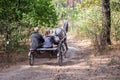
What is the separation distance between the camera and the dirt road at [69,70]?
11.4 m

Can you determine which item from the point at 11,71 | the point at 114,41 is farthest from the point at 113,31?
the point at 11,71

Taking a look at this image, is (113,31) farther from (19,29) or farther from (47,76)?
(47,76)

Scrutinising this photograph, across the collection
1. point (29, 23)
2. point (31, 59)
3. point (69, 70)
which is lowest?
point (69, 70)

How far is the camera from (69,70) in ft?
41.2

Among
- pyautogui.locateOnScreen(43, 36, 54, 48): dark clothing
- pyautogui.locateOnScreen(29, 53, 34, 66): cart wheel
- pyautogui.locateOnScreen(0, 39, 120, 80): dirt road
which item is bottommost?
pyautogui.locateOnScreen(0, 39, 120, 80): dirt road

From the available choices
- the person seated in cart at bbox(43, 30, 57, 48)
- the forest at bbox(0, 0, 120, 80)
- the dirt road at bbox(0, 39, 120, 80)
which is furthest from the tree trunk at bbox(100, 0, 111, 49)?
the person seated in cart at bbox(43, 30, 57, 48)

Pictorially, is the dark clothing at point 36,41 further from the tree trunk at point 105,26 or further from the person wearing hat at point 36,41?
the tree trunk at point 105,26

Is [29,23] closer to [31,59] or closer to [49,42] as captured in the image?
[49,42]

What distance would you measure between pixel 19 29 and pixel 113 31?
530cm

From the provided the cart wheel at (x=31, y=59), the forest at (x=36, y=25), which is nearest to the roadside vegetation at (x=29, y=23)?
the forest at (x=36, y=25)

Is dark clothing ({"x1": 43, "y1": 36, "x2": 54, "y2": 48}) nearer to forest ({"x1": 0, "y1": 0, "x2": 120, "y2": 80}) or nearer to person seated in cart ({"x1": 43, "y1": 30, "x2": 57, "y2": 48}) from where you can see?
person seated in cart ({"x1": 43, "y1": 30, "x2": 57, "y2": 48})

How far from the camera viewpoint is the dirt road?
37.4ft

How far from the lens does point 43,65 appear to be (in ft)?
45.8

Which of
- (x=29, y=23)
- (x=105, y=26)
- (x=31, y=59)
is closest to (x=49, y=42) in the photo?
(x=31, y=59)
